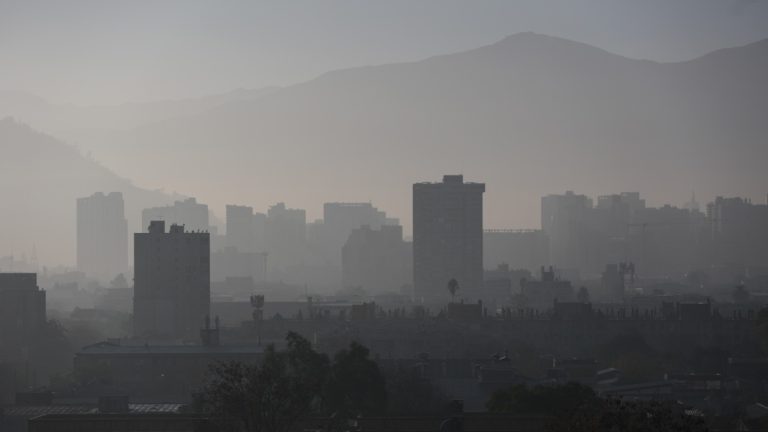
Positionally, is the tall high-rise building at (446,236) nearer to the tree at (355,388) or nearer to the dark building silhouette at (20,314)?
the dark building silhouette at (20,314)

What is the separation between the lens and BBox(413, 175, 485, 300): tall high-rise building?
184 metres

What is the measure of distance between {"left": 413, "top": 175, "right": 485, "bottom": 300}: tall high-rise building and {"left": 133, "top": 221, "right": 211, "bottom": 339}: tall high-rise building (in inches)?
2621

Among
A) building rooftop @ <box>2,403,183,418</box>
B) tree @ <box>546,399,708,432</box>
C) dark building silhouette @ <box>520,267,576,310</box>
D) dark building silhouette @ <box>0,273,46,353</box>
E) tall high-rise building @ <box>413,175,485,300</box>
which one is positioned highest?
tall high-rise building @ <box>413,175,485,300</box>

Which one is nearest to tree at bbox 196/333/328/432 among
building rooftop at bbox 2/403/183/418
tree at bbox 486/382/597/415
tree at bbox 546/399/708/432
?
tree at bbox 546/399/708/432

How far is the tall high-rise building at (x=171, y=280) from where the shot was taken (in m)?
109

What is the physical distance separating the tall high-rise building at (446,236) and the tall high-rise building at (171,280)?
218ft

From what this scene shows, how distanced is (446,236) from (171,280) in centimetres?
7815

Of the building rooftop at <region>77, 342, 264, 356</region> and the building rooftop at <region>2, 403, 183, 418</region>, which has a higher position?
the building rooftop at <region>77, 342, 264, 356</region>

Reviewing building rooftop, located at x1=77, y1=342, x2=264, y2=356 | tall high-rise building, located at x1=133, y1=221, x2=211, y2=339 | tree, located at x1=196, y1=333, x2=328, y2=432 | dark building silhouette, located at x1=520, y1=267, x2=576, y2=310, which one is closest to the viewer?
tree, located at x1=196, y1=333, x2=328, y2=432

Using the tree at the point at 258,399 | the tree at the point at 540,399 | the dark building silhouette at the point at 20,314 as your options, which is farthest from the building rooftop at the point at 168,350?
the tree at the point at 258,399

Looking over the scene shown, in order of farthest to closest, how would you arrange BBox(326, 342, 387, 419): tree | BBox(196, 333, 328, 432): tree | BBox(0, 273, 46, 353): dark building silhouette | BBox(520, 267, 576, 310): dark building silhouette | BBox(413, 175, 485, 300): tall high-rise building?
BBox(413, 175, 485, 300): tall high-rise building, BBox(520, 267, 576, 310): dark building silhouette, BBox(0, 273, 46, 353): dark building silhouette, BBox(326, 342, 387, 419): tree, BBox(196, 333, 328, 432): tree

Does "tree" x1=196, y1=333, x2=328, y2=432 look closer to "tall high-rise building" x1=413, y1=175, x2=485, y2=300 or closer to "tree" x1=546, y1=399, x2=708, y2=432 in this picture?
"tree" x1=546, y1=399, x2=708, y2=432

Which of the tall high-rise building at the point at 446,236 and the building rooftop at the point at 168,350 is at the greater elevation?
the tall high-rise building at the point at 446,236

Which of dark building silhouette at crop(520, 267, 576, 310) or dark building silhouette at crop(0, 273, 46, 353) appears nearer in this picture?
dark building silhouette at crop(0, 273, 46, 353)
